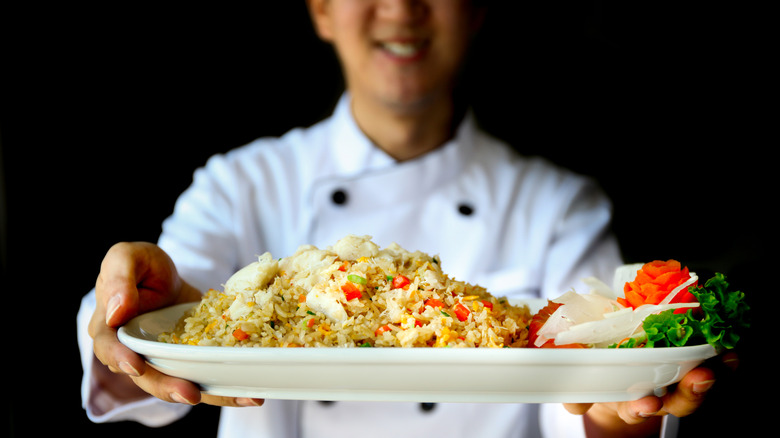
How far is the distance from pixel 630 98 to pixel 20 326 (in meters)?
2.22

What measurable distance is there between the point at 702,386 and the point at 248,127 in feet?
5.75

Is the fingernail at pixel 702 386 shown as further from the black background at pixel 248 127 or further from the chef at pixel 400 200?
the black background at pixel 248 127

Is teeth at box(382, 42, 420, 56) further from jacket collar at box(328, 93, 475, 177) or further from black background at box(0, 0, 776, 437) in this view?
black background at box(0, 0, 776, 437)

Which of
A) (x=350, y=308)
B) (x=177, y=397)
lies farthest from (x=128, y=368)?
(x=350, y=308)

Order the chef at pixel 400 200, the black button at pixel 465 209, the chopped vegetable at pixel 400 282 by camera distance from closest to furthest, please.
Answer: the chopped vegetable at pixel 400 282 → the chef at pixel 400 200 → the black button at pixel 465 209

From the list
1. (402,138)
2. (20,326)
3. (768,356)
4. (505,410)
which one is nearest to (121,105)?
(20,326)

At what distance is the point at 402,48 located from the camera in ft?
5.76

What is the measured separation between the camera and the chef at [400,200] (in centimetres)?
161

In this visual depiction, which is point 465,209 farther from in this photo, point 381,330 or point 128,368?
point 128,368

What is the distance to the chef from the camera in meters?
1.61

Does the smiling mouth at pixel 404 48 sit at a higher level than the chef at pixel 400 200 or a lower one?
higher

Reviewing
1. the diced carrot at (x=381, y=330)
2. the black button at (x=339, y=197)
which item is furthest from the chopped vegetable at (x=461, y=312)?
the black button at (x=339, y=197)

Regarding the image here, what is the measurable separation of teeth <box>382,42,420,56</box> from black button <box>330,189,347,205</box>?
0.43 metres

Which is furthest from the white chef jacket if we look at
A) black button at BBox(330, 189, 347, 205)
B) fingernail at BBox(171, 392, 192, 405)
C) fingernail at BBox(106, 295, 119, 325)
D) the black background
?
fingernail at BBox(171, 392, 192, 405)
